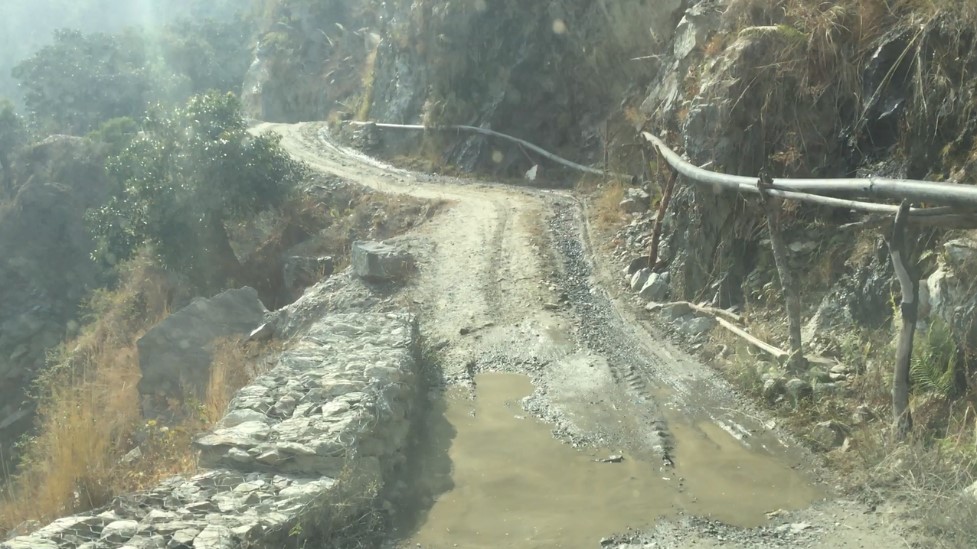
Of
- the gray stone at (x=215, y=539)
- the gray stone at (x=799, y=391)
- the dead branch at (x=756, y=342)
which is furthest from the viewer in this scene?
the dead branch at (x=756, y=342)

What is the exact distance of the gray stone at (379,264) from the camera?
11.9 meters

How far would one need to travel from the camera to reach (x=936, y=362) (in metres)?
5.50

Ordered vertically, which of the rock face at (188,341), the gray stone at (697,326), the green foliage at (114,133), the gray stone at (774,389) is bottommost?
the rock face at (188,341)

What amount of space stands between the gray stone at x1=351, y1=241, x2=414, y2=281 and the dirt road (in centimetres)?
48

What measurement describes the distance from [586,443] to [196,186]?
15.2 meters

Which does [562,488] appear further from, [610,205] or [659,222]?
[610,205]

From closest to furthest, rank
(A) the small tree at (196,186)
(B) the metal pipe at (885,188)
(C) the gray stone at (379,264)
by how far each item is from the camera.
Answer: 1. (B) the metal pipe at (885,188)
2. (C) the gray stone at (379,264)
3. (A) the small tree at (196,186)

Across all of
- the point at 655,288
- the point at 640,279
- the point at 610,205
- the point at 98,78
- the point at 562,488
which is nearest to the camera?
the point at 562,488

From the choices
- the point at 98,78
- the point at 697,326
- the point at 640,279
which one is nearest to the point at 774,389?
the point at 697,326

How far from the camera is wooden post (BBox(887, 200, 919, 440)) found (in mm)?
5398

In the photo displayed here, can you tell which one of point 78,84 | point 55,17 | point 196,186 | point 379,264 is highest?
point 55,17

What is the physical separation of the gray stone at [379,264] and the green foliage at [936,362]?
7625 mm

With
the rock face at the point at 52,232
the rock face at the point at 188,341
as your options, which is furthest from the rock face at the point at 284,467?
the rock face at the point at 52,232

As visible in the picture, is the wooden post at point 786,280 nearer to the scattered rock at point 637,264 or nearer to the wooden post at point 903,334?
the wooden post at point 903,334
